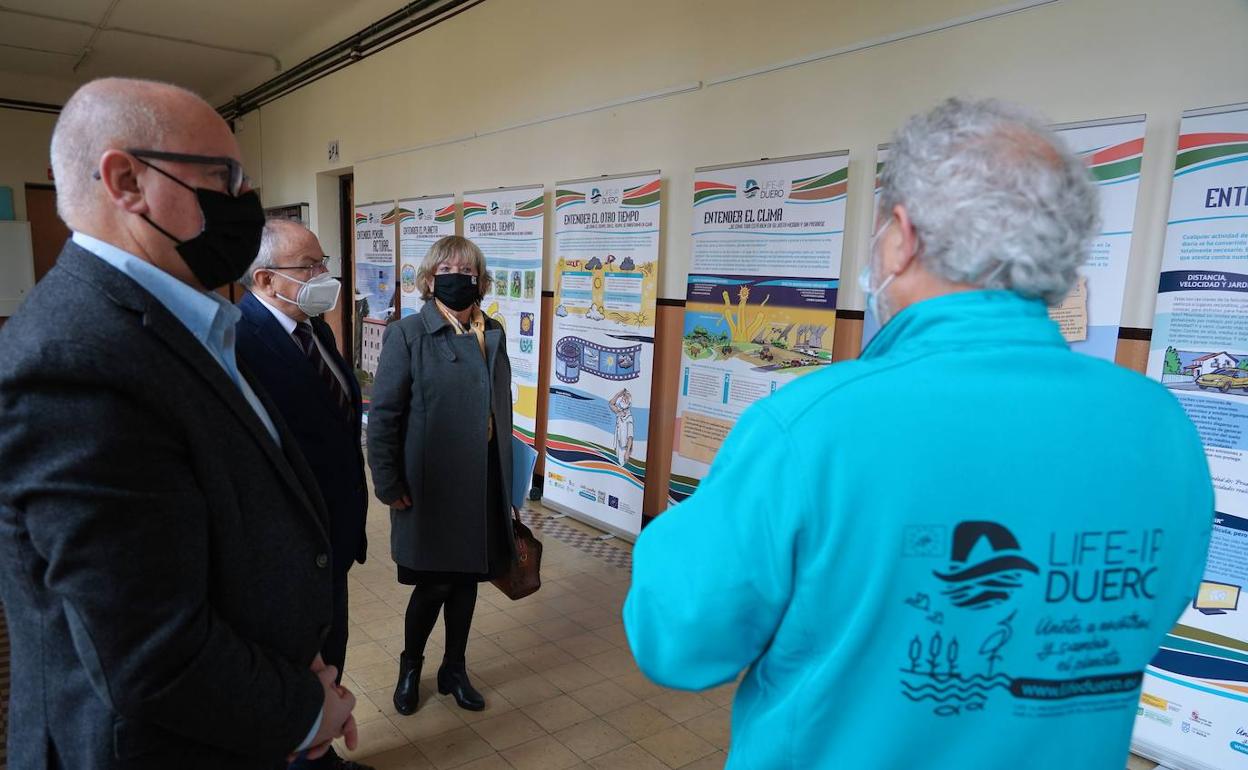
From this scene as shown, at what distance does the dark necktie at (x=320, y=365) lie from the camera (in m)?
1.95

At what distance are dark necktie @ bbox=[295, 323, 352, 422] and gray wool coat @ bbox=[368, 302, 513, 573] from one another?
359 mm

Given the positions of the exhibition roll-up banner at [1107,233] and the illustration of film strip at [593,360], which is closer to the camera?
the exhibition roll-up banner at [1107,233]

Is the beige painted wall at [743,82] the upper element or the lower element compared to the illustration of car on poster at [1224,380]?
upper

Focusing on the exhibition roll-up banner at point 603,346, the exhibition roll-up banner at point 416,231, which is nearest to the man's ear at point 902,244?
the exhibition roll-up banner at point 603,346

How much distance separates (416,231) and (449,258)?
12.6 ft

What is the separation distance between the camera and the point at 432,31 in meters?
5.82

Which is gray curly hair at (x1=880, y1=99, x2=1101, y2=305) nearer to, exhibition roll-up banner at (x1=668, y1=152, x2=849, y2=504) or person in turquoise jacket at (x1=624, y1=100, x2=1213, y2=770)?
person in turquoise jacket at (x1=624, y1=100, x2=1213, y2=770)

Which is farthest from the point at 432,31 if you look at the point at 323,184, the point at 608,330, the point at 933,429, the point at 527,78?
the point at 933,429

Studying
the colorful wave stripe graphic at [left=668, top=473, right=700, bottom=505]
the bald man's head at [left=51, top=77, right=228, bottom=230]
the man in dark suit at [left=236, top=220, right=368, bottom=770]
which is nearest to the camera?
the bald man's head at [left=51, top=77, right=228, bottom=230]

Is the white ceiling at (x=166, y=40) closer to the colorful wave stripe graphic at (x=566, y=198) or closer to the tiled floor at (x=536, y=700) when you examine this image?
the colorful wave stripe graphic at (x=566, y=198)

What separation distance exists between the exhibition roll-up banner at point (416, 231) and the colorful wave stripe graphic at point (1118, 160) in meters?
4.44

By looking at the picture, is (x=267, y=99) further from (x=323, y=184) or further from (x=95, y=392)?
(x=95, y=392)

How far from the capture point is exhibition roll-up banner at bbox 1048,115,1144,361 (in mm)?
2340

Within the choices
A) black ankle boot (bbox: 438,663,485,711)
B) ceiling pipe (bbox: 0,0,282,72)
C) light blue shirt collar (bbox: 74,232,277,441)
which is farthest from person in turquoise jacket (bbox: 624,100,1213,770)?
ceiling pipe (bbox: 0,0,282,72)
